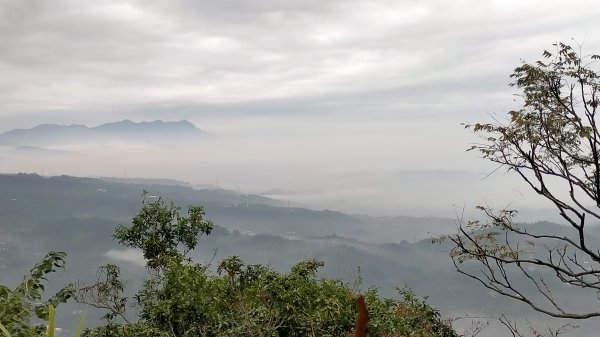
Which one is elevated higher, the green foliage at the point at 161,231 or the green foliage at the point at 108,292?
the green foliage at the point at 161,231

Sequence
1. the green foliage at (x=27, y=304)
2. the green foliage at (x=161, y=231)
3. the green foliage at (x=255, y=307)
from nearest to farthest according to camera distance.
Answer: the green foliage at (x=27, y=304)
the green foliage at (x=255, y=307)
the green foliage at (x=161, y=231)

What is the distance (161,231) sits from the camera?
21.9m

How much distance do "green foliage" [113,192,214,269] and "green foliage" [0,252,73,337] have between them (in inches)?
532

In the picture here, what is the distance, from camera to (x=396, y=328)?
15.9m

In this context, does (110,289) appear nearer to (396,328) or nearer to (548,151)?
(396,328)

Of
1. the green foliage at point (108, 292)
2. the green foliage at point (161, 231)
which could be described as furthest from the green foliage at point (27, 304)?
the green foliage at point (108, 292)

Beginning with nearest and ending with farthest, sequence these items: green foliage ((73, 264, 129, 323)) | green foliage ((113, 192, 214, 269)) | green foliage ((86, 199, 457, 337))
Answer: green foliage ((86, 199, 457, 337)), green foliage ((73, 264, 129, 323)), green foliage ((113, 192, 214, 269))

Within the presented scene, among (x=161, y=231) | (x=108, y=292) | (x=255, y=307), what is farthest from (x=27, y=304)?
(x=108, y=292)

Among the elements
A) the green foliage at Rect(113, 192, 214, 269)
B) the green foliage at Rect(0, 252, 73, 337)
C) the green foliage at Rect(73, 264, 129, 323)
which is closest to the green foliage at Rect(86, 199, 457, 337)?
the green foliage at Rect(113, 192, 214, 269)

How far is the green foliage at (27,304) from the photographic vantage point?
5605 mm

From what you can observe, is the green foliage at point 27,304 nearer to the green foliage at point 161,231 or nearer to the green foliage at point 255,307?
the green foliage at point 255,307

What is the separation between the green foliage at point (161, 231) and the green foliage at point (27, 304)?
13.5 meters

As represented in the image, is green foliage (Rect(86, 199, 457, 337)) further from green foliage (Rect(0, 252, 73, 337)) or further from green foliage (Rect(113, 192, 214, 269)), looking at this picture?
green foliage (Rect(0, 252, 73, 337))

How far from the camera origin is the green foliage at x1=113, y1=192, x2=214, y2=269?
2159cm
